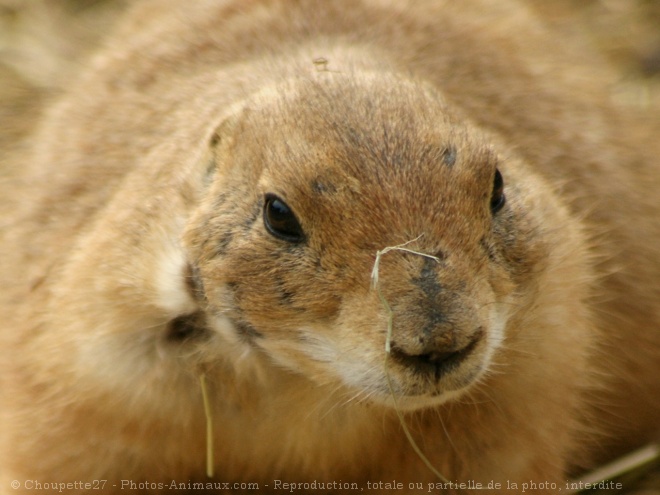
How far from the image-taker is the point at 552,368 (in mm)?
5164

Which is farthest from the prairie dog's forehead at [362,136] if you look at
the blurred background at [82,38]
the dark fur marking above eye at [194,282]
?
the blurred background at [82,38]

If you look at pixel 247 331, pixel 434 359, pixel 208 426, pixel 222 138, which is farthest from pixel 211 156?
pixel 434 359

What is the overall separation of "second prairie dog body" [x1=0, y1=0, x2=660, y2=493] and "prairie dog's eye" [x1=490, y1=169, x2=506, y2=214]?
0.01 m

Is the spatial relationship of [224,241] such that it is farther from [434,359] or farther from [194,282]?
[434,359]

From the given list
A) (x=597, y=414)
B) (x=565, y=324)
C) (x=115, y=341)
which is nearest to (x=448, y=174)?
(x=565, y=324)

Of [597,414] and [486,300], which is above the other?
[486,300]

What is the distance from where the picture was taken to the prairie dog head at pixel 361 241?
12.9ft

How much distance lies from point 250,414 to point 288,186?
1.16 m

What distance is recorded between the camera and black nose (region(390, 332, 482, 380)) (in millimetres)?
3863

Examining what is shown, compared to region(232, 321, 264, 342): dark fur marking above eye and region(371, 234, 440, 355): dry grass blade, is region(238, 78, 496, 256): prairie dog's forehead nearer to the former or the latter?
region(371, 234, 440, 355): dry grass blade

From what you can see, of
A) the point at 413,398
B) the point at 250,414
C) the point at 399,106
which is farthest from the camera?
the point at 250,414

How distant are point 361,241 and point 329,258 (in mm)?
126

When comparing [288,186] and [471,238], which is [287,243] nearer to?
[288,186]

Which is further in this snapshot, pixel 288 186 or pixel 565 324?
pixel 565 324
